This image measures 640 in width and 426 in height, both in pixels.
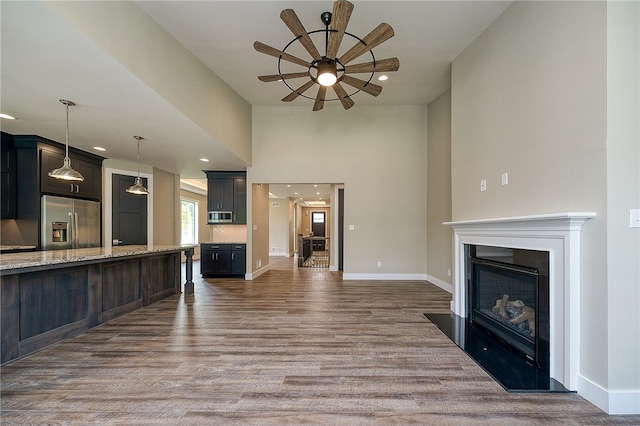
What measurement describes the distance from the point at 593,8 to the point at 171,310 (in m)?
5.39

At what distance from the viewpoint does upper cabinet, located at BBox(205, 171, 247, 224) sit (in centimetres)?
668

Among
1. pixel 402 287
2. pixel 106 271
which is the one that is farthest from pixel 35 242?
pixel 402 287

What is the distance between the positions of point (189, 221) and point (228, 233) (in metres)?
4.33

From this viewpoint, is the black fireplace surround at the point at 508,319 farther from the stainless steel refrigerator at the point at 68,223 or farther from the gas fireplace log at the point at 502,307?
the stainless steel refrigerator at the point at 68,223

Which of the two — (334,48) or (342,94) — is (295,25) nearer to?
(334,48)

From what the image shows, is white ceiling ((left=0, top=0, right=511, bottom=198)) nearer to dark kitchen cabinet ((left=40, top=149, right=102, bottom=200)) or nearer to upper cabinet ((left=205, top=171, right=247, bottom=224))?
dark kitchen cabinet ((left=40, top=149, right=102, bottom=200))

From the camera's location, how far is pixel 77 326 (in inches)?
124

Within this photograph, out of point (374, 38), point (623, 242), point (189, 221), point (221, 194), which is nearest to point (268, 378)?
point (623, 242)

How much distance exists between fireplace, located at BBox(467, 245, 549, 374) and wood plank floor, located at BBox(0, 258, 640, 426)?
57cm

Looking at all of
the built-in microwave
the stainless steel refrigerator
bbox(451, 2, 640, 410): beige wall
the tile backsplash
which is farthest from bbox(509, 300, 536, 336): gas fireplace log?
the stainless steel refrigerator

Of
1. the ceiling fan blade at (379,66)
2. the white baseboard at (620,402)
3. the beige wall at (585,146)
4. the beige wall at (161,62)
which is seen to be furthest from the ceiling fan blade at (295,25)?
the white baseboard at (620,402)

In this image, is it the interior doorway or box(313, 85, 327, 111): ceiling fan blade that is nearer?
box(313, 85, 327, 111): ceiling fan blade

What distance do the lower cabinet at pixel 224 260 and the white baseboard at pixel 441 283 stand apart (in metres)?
4.04

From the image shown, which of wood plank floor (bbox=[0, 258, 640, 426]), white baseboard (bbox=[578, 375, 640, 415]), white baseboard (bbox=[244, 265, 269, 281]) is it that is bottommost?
white baseboard (bbox=[244, 265, 269, 281])
